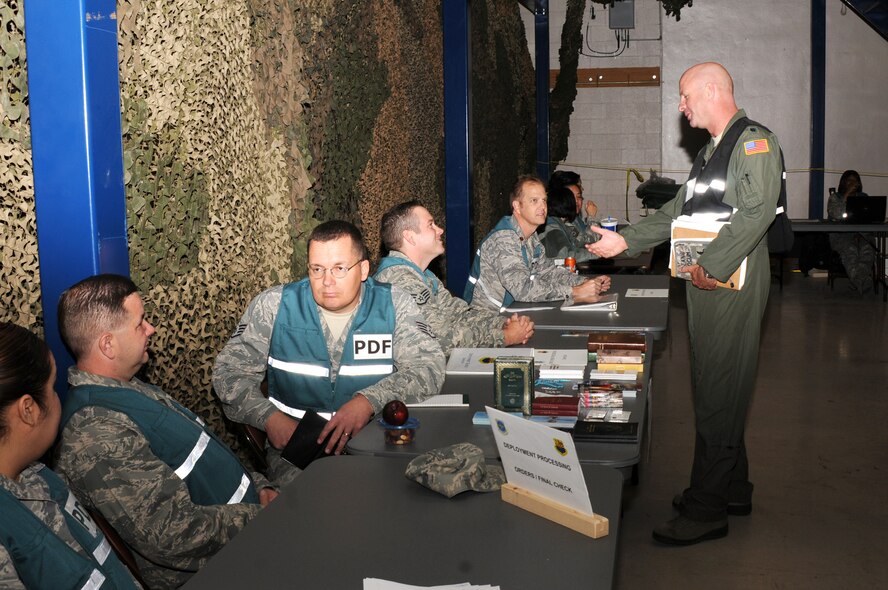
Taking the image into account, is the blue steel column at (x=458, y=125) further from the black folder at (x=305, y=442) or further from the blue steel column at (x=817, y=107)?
the blue steel column at (x=817, y=107)

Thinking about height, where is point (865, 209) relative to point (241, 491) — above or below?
above

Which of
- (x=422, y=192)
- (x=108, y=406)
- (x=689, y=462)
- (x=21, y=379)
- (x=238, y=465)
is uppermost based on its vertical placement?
(x=422, y=192)

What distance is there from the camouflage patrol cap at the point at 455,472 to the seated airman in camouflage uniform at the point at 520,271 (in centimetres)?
268

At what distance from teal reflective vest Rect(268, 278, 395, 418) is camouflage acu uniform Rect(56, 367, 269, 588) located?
0.92 meters

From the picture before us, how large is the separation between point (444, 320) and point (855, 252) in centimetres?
780

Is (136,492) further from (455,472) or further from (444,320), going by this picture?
(444,320)

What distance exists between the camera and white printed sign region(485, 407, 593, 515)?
→ 5.89 ft

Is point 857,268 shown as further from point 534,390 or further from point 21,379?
point 21,379

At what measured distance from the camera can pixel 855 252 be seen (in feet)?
33.5

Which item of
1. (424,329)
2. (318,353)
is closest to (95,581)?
(318,353)

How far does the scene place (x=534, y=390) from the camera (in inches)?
111

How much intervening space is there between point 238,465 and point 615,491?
1.08 metres

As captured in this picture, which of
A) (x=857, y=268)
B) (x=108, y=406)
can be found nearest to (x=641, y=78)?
(x=857, y=268)

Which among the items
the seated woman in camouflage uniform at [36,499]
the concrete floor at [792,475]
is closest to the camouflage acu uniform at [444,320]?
the concrete floor at [792,475]
